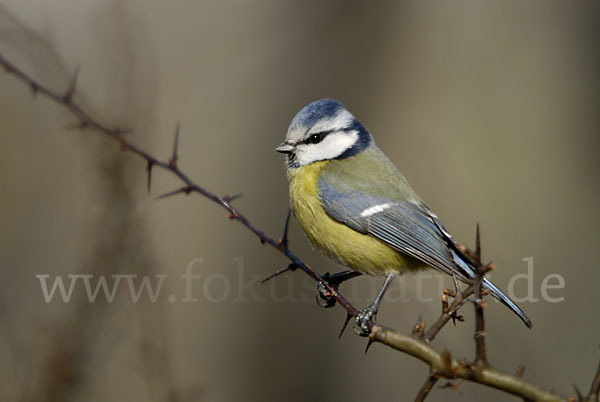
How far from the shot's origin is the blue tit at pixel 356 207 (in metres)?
2.90

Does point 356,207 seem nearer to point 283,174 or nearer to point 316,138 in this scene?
point 316,138

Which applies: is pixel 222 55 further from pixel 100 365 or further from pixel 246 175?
pixel 100 365

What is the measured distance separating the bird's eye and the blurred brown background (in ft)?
4.50

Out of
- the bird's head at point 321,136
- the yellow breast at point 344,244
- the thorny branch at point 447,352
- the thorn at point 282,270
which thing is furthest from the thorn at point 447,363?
the bird's head at point 321,136

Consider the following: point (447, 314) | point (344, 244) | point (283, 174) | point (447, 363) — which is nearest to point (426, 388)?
point (447, 363)

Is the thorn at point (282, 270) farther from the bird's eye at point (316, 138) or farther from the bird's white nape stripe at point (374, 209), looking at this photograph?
the bird's eye at point (316, 138)

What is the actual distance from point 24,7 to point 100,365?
3068 mm

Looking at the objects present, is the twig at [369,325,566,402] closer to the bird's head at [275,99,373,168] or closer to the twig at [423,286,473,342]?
the twig at [423,286,473,342]

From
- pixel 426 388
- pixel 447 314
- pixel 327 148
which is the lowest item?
pixel 426 388

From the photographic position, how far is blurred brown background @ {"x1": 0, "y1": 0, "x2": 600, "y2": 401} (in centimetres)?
453

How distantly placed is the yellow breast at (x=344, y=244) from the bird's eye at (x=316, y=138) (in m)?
0.29

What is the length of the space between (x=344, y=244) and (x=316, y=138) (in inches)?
26.0

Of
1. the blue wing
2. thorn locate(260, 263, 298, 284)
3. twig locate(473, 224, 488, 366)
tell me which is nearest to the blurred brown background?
the blue wing

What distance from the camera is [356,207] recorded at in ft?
9.81
